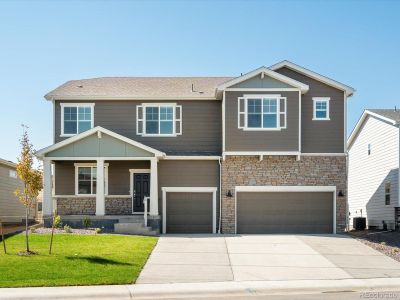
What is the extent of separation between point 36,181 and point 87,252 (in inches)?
117

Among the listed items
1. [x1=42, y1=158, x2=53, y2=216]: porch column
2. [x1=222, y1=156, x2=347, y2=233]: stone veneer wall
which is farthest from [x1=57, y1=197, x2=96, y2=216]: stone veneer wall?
[x1=222, y1=156, x2=347, y2=233]: stone veneer wall

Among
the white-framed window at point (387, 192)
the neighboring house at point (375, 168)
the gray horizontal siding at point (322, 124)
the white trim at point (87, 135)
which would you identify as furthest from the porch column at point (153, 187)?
the white-framed window at point (387, 192)

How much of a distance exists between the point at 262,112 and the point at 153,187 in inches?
233

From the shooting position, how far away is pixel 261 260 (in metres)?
17.4

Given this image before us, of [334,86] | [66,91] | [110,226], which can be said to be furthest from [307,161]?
[66,91]

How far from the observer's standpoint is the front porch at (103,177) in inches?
959

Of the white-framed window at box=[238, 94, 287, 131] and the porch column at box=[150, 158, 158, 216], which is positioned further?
the white-framed window at box=[238, 94, 287, 131]

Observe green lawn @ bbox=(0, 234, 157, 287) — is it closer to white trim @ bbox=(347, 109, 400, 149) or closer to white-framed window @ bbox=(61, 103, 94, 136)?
white-framed window @ bbox=(61, 103, 94, 136)

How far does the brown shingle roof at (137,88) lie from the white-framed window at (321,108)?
482 cm

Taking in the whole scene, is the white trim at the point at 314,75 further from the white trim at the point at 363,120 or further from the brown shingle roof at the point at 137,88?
the brown shingle roof at the point at 137,88

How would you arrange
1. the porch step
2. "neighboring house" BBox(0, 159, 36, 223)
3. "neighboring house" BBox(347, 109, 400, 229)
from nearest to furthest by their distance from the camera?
the porch step
"neighboring house" BBox(347, 109, 400, 229)
"neighboring house" BBox(0, 159, 36, 223)

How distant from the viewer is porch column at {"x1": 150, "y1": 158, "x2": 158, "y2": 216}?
957 inches

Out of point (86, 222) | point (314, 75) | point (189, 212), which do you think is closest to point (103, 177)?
point (86, 222)

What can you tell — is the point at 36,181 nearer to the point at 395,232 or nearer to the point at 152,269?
the point at 152,269
